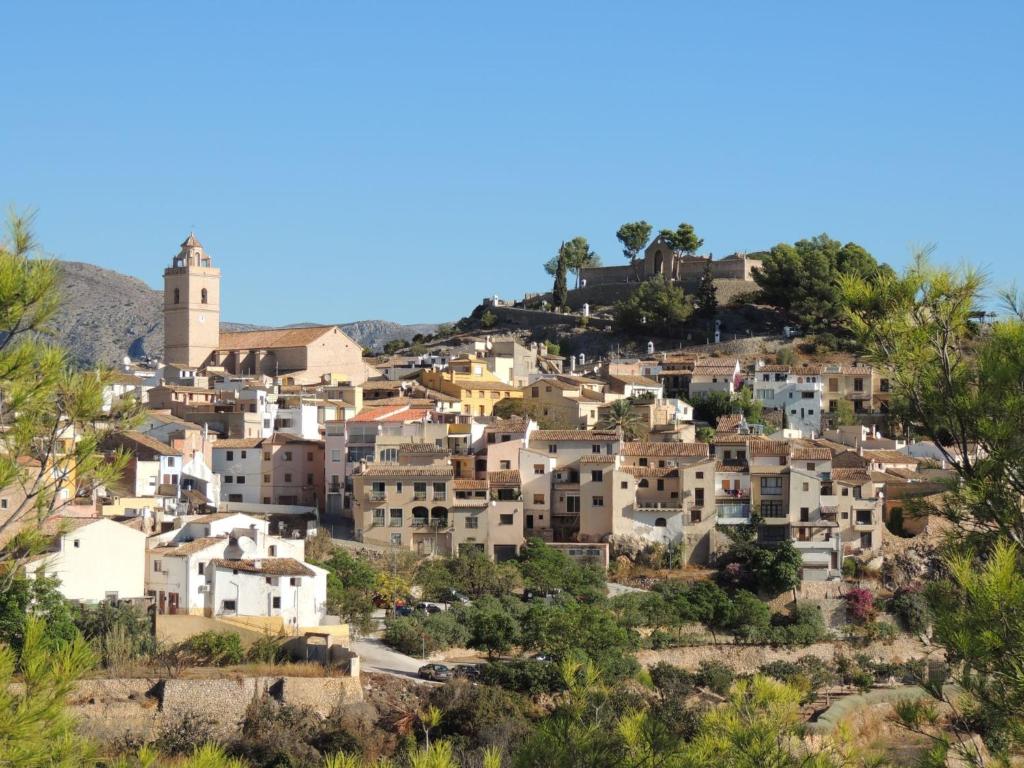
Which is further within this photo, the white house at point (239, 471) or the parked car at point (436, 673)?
the white house at point (239, 471)

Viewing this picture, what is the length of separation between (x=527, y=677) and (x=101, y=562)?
8827 millimetres

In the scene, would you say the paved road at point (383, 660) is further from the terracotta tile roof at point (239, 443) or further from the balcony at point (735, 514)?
the terracotta tile roof at point (239, 443)

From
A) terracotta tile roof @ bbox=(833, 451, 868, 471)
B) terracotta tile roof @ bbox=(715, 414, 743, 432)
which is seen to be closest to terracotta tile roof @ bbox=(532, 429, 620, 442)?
terracotta tile roof @ bbox=(833, 451, 868, 471)

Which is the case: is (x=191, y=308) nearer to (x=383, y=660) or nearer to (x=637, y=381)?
(x=637, y=381)

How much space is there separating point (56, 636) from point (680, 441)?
Answer: 2151 centimetres

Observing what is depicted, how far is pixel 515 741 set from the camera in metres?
26.4

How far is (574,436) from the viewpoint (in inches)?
1654

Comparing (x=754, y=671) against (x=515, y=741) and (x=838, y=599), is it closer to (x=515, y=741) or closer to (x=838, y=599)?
Answer: (x=838, y=599)

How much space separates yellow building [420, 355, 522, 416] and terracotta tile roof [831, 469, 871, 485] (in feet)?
43.2

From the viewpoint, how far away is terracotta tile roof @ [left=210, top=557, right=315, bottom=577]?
32.4 metres

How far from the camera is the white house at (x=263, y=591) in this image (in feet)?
106

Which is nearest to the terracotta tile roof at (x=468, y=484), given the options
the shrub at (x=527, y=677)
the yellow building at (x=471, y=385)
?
the shrub at (x=527, y=677)

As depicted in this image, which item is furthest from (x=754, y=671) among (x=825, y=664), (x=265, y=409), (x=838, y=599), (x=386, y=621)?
(x=265, y=409)

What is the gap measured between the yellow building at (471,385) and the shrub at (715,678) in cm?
1742
